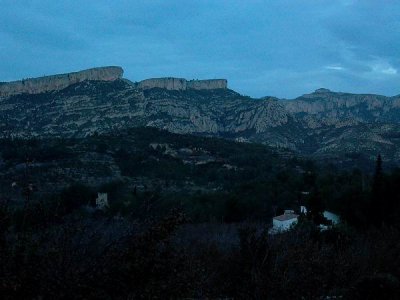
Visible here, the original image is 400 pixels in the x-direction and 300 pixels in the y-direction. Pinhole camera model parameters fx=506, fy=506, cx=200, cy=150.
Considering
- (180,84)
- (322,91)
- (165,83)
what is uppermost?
(322,91)

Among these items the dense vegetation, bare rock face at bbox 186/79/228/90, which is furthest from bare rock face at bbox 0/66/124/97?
the dense vegetation

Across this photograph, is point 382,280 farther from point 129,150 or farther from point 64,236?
point 129,150

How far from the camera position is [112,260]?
11.3ft

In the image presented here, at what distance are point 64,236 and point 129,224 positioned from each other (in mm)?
722

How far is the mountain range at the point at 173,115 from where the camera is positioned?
223 feet

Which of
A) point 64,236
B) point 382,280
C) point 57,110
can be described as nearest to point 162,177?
point 57,110

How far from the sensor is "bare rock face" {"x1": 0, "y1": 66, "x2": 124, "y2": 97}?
282 ft

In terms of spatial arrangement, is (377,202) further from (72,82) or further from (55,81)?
(55,81)

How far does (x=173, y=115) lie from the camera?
251ft

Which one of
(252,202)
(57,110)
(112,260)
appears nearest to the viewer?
(112,260)

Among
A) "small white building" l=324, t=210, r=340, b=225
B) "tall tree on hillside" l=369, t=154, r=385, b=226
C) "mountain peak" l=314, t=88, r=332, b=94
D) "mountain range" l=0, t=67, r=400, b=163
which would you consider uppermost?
"mountain peak" l=314, t=88, r=332, b=94

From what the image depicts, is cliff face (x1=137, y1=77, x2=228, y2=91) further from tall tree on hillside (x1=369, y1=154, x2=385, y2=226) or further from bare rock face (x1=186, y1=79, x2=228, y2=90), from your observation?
tall tree on hillside (x1=369, y1=154, x2=385, y2=226)

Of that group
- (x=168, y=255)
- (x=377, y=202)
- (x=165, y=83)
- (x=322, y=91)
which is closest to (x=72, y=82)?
(x=165, y=83)

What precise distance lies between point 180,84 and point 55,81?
22.3 meters
